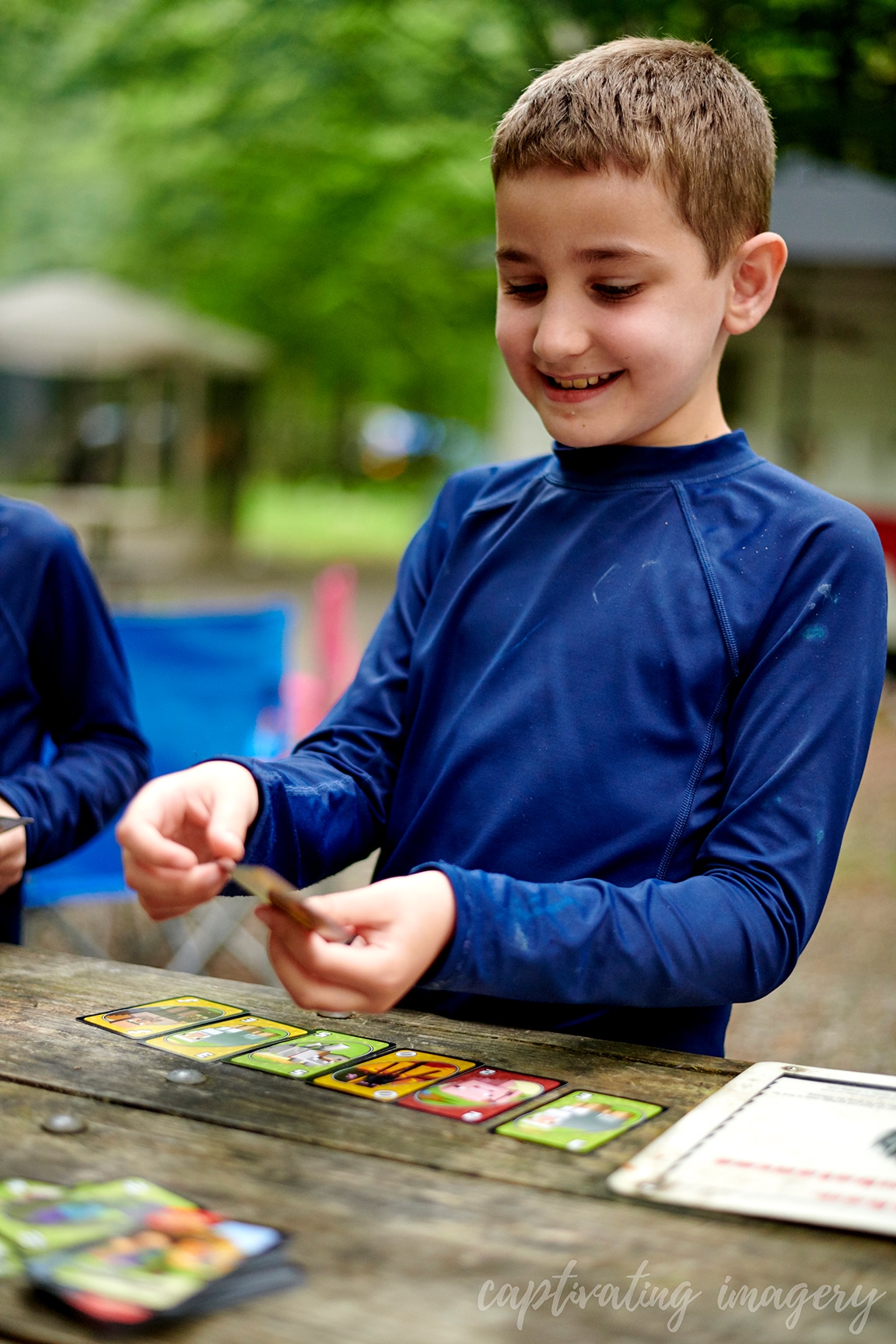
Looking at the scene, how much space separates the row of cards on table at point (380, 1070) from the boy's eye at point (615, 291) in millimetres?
787

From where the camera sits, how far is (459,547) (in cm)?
173

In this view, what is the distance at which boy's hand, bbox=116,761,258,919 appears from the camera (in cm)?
117

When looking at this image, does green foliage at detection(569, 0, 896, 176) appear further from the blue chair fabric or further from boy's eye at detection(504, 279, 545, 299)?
boy's eye at detection(504, 279, 545, 299)

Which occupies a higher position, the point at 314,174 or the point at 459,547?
the point at 314,174

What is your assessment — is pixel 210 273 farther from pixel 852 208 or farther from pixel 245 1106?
pixel 245 1106

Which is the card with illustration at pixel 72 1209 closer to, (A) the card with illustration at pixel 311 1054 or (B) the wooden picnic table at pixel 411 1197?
(B) the wooden picnic table at pixel 411 1197

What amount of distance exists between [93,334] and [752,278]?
53.7ft

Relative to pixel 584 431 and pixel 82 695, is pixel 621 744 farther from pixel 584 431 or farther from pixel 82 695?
pixel 82 695

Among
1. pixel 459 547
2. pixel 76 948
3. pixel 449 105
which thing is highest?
pixel 449 105

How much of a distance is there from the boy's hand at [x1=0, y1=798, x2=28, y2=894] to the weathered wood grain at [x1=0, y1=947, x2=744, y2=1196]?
29 centimetres

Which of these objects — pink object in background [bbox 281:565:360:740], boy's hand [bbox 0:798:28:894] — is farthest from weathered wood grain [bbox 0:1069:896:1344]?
pink object in background [bbox 281:565:360:740]

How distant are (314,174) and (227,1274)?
47.2ft

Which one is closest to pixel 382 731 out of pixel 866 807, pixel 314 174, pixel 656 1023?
pixel 656 1023

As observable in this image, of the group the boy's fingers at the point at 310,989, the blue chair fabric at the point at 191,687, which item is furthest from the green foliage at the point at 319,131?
the boy's fingers at the point at 310,989
